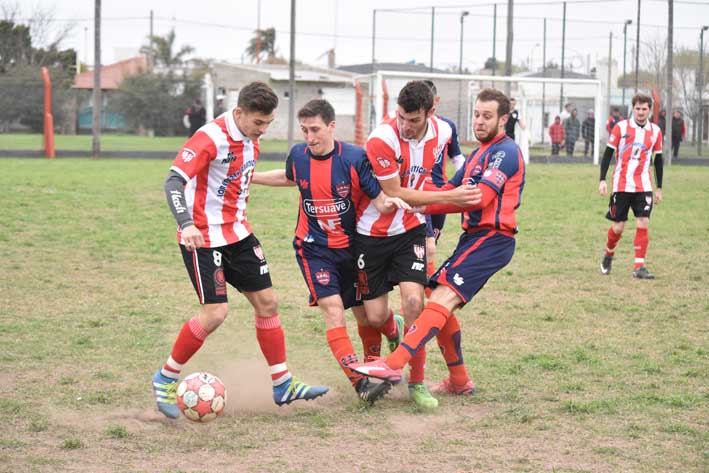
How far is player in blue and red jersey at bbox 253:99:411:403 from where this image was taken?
214 inches

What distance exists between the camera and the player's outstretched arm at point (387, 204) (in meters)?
5.30

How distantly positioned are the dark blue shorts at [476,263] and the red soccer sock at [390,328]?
1.83 feet

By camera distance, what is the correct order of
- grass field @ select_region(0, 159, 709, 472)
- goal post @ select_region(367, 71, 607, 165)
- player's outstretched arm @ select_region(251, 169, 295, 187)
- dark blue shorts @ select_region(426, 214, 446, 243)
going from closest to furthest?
grass field @ select_region(0, 159, 709, 472), player's outstretched arm @ select_region(251, 169, 295, 187), dark blue shorts @ select_region(426, 214, 446, 243), goal post @ select_region(367, 71, 607, 165)

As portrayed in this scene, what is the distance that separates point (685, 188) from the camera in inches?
793

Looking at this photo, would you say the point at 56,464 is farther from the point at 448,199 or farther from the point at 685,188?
the point at 685,188

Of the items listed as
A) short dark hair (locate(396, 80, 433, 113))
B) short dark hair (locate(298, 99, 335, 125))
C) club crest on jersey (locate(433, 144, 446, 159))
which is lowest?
club crest on jersey (locate(433, 144, 446, 159))

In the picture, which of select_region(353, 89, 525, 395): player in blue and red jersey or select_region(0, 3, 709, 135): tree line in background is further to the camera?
select_region(0, 3, 709, 135): tree line in background

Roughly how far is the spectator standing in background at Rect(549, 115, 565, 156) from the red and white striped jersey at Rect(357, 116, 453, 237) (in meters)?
24.7

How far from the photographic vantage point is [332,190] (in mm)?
5492

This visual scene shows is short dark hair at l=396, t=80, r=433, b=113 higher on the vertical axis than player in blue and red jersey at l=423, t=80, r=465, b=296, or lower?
higher

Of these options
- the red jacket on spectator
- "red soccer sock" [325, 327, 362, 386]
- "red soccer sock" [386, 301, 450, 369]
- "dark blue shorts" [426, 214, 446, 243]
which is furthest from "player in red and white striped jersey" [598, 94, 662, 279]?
the red jacket on spectator

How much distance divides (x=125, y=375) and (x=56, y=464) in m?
1.68

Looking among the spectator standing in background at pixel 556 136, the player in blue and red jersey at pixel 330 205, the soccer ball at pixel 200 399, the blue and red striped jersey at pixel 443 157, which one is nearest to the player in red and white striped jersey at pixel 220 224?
the soccer ball at pixel 200 399

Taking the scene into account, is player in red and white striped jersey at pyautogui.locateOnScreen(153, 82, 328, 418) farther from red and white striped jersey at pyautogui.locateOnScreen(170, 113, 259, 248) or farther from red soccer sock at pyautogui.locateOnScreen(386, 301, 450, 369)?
red soccer sock at pyautogui.locateOnScreen(386, 301, 450, 369)
